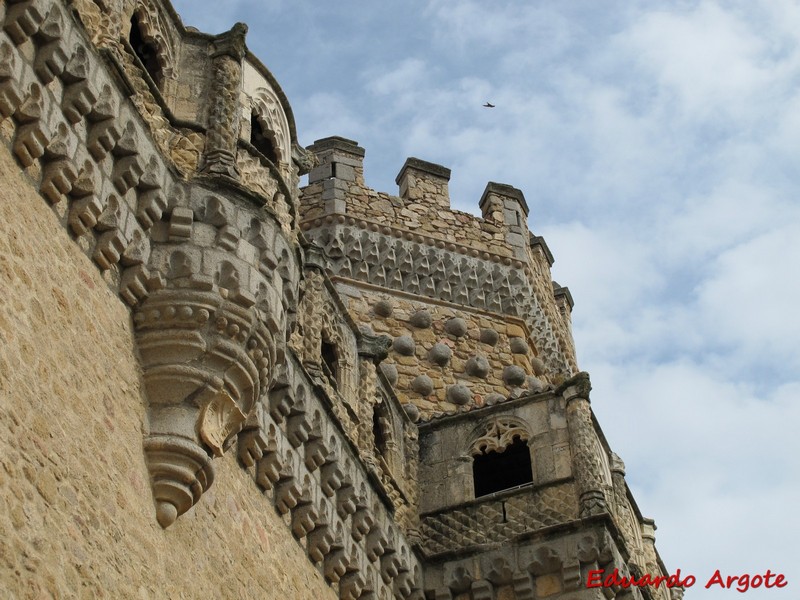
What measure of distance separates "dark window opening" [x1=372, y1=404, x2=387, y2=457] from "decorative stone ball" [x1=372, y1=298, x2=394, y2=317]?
3242 mm

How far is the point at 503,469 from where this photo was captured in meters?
14.6

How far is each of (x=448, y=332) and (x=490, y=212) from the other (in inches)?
106

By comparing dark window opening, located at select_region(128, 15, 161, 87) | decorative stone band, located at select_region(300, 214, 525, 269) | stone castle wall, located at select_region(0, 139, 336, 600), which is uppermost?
decorative stone band, located at select_region(300, 214, 525, 269)

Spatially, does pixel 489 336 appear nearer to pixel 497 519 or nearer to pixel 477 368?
pixel 477 368

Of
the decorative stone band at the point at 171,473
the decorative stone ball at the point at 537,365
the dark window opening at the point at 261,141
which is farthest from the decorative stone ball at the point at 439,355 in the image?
the decorative stone band at the point at 171,473

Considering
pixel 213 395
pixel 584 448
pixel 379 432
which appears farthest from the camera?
pixel 379 432

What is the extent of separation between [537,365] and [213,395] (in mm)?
9690

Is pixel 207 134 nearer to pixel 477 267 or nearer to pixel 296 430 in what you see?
pixel 296 430

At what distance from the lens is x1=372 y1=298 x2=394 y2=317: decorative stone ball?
17047 millimetres

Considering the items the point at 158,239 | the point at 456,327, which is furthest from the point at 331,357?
the point at 456,327

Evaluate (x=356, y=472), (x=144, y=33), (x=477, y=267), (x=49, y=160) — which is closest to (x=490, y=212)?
(x=477, y=267)

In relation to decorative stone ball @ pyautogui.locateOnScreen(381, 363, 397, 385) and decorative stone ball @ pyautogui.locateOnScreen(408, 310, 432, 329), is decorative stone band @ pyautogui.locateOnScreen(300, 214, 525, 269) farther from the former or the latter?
decorative stone ball @ pyautogui.locateOnScreen(381, 363, 397, 385)

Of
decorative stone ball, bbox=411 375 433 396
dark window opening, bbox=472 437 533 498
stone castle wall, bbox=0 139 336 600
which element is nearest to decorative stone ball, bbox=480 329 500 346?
decorative stone ball, bbox=411 375 433 396

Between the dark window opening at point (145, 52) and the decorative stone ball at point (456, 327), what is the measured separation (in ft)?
25.0
